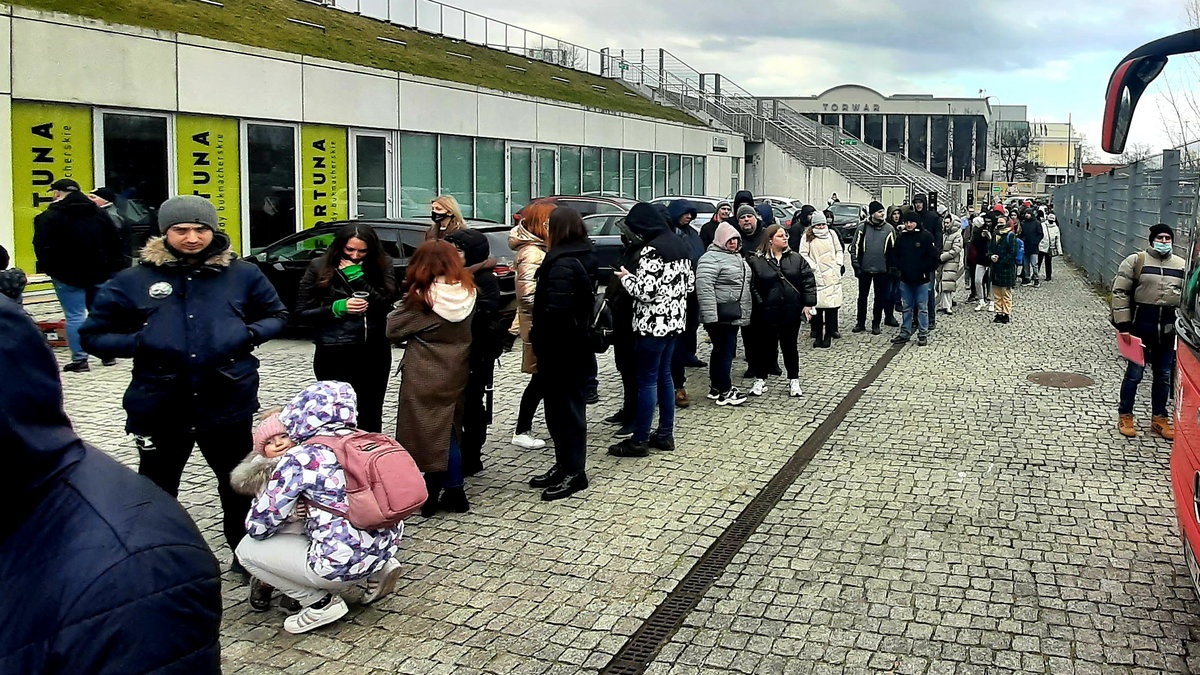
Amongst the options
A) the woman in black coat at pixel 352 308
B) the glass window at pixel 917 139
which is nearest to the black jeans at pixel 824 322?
the woman in black coat at pixel 352 308

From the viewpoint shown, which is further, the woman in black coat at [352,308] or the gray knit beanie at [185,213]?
the woman in black coat at [352,308]

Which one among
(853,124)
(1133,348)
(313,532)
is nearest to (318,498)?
(313,532)

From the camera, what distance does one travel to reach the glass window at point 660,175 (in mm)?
35031

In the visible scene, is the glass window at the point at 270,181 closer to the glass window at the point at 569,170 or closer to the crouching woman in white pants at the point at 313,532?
the glass window at the point at 569,170

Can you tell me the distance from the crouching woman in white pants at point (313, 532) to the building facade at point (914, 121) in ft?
243

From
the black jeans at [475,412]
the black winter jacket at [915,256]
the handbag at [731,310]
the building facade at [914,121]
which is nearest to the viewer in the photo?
the black jeans at [475,412]

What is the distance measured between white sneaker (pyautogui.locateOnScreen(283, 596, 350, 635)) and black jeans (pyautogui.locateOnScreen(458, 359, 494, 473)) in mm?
2095

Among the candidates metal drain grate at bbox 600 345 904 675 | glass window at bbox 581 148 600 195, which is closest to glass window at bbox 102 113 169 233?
metal drain grate at bbox 600 345 904 675

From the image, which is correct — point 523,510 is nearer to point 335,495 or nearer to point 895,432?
Result: point 335,495

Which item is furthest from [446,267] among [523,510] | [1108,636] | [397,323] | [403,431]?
[1108,636]

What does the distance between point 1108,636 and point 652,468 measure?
3.53m

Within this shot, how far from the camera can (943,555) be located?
590 cm

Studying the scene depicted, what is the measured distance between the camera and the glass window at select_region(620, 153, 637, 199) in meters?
32.2

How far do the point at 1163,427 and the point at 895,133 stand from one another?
7258 cm
